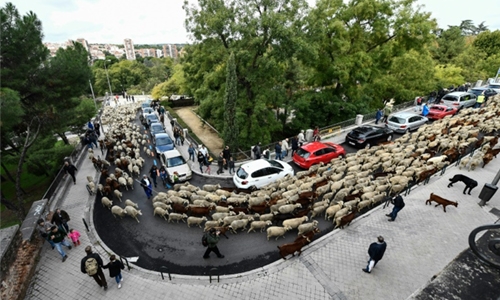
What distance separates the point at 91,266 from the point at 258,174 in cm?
881

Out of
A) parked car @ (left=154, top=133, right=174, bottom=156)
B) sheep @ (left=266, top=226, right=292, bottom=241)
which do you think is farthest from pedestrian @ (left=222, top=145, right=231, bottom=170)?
sheep @ (left=266, top=226, right=292, bottom=241)

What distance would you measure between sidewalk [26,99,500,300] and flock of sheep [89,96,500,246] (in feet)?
4.19

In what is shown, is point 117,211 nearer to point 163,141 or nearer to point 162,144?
point 162,144

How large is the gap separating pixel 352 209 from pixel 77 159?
19.6 meters

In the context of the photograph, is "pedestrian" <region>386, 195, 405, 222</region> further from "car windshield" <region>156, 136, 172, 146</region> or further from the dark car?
"car windshield" <region>156, 136, 172, 146</region>

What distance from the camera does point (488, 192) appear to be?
1120 centimetres

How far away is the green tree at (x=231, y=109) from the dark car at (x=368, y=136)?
960 centimetres

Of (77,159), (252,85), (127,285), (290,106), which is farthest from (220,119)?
(127,285)

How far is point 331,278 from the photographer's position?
828cm

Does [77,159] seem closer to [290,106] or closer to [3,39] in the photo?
[3,39]

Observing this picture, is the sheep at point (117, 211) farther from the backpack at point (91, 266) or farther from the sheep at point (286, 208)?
the sheep at point (286, 208)

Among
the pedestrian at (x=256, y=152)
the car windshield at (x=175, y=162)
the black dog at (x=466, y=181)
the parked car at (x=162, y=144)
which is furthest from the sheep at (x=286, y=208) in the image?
the parked car at (x=162, y=144)

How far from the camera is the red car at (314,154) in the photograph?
16.3 metres

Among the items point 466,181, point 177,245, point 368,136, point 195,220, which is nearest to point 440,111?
point 368,136
